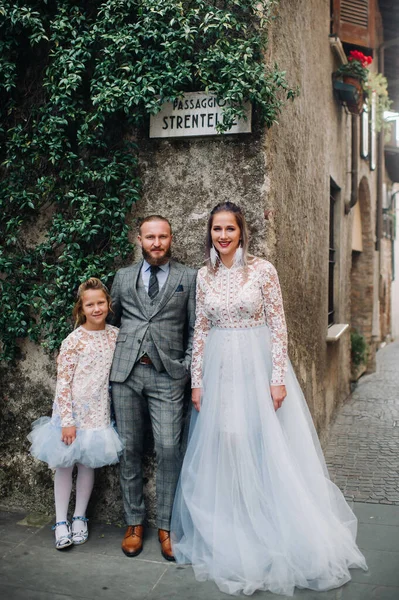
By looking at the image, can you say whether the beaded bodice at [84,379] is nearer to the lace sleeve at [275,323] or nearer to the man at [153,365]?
the man at [153,365]

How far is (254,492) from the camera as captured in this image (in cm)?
357

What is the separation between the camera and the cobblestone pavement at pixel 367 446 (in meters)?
5.13

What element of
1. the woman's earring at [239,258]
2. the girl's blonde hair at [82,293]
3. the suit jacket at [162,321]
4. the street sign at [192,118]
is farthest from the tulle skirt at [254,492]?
the street sign at [192,118]

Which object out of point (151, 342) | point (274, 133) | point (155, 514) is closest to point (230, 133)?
point (274, 133)

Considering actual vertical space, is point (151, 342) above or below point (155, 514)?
above

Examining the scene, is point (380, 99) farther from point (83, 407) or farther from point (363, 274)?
point (83, 407)

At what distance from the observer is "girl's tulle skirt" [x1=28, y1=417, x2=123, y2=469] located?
3881 millimetres

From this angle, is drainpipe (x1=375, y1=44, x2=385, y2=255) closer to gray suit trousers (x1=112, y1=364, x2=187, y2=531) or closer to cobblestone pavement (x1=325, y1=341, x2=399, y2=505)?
cobblestone pavement (x1=325, y1=341, x2=399, y2=505)

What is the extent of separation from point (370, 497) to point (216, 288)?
2.35 metres

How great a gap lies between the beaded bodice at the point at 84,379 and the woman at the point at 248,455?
61cm

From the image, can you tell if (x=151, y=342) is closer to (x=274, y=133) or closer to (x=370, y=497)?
(x=274, y=133)

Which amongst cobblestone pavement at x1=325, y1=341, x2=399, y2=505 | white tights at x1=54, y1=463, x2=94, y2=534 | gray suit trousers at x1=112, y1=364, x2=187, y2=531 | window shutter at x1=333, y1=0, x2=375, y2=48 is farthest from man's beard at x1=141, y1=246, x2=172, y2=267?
window shutter at x1=333, y1=0, x2=375, y2=48

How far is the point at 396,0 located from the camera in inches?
469

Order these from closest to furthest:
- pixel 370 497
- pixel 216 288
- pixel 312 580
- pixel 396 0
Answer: pixel 312 580
pixel 216 288
pixel 370 497
pixel 396 0
